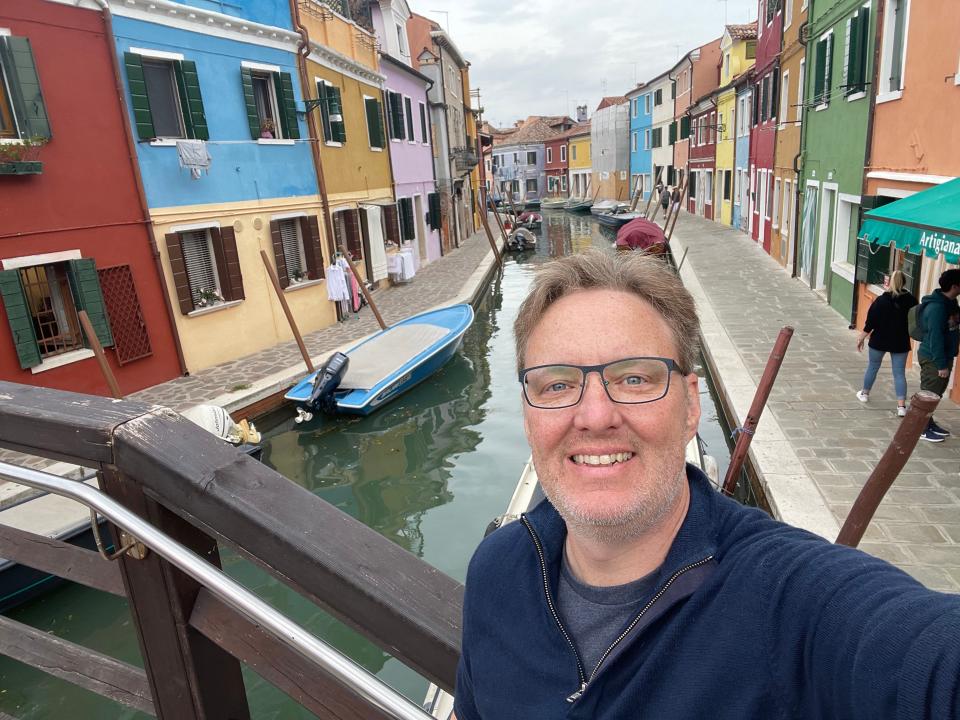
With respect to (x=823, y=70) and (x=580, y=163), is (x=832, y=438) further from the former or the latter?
(x=580, y=163)

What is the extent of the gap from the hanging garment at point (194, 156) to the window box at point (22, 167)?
2.27 metres

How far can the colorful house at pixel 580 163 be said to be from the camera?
62469 mm

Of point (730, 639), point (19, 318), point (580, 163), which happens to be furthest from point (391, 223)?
point (580, 163)

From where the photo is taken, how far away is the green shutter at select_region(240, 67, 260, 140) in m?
11.6

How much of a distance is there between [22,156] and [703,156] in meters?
31.4

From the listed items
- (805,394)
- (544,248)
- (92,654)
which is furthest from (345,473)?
(544,248)

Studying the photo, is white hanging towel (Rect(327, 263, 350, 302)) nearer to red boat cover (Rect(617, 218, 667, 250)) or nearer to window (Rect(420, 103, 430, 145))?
red boat cover (Rect(617, 218, 667, 250))

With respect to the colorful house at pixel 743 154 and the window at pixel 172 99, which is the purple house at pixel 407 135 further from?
the colorful house at pixel 743 154

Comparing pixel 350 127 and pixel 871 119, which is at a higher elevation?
pixel 350 127

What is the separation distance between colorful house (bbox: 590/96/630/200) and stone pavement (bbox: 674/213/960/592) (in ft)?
137

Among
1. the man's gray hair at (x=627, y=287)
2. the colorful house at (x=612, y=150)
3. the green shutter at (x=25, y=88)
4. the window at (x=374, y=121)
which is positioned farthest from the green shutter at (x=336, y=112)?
the colorful house at (x=612, y=150)

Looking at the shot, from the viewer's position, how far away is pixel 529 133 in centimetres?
7275

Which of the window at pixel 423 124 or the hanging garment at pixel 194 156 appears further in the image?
the window at pixel 423 124

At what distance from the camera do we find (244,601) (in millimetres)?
1046
